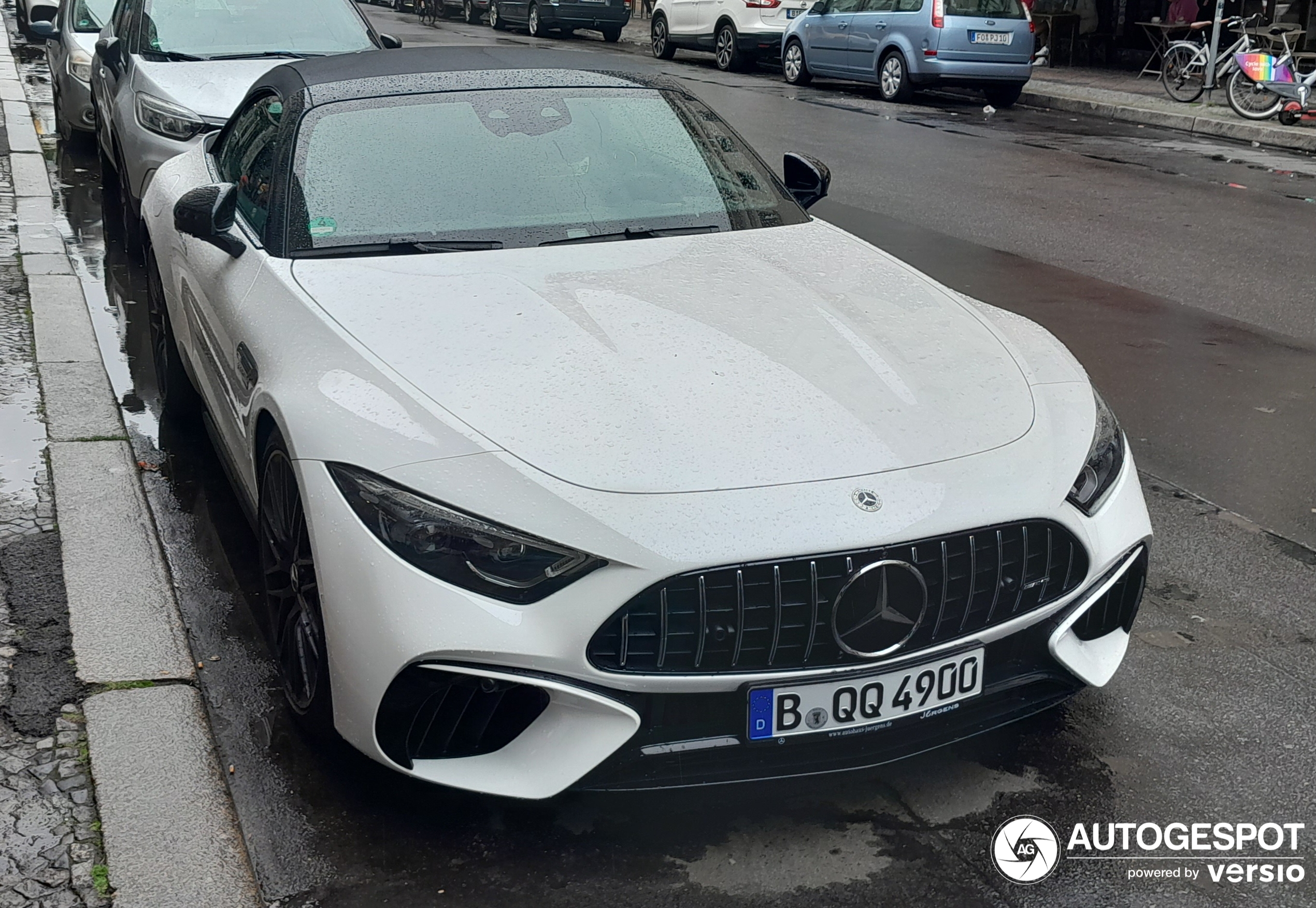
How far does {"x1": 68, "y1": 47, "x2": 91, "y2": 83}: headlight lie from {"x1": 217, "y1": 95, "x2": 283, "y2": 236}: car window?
6.86m

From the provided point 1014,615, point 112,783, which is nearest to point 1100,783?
point 1014,615

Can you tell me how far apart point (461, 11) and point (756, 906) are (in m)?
35.5

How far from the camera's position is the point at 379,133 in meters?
4.07

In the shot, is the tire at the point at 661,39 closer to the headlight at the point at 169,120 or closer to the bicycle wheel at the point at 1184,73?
the bicycle wheel at the point at 1184,73

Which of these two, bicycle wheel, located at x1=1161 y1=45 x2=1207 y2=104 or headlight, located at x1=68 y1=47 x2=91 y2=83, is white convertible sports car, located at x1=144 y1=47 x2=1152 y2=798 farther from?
bicycle wheel, located at x1=1161 y1=45 x2=1207 y2=104

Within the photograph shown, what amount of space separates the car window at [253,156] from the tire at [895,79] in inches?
589

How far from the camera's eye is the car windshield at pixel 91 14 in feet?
39.1

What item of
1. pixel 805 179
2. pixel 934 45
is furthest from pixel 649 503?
pixel 934 45

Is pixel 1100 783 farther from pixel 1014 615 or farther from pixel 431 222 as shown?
pixel 431 222

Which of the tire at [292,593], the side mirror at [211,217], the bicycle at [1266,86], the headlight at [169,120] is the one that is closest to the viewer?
the tire at [292,593]

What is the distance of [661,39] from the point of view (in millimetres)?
25234

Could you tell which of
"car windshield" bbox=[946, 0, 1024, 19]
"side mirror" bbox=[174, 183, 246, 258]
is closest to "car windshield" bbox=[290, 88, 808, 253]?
"side mirror" bbox=[174, 183, 246, 258]

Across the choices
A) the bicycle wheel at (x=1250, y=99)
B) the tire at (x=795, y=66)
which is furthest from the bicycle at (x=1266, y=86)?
the tire at (x=795, y=66)

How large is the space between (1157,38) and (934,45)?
753 cm
